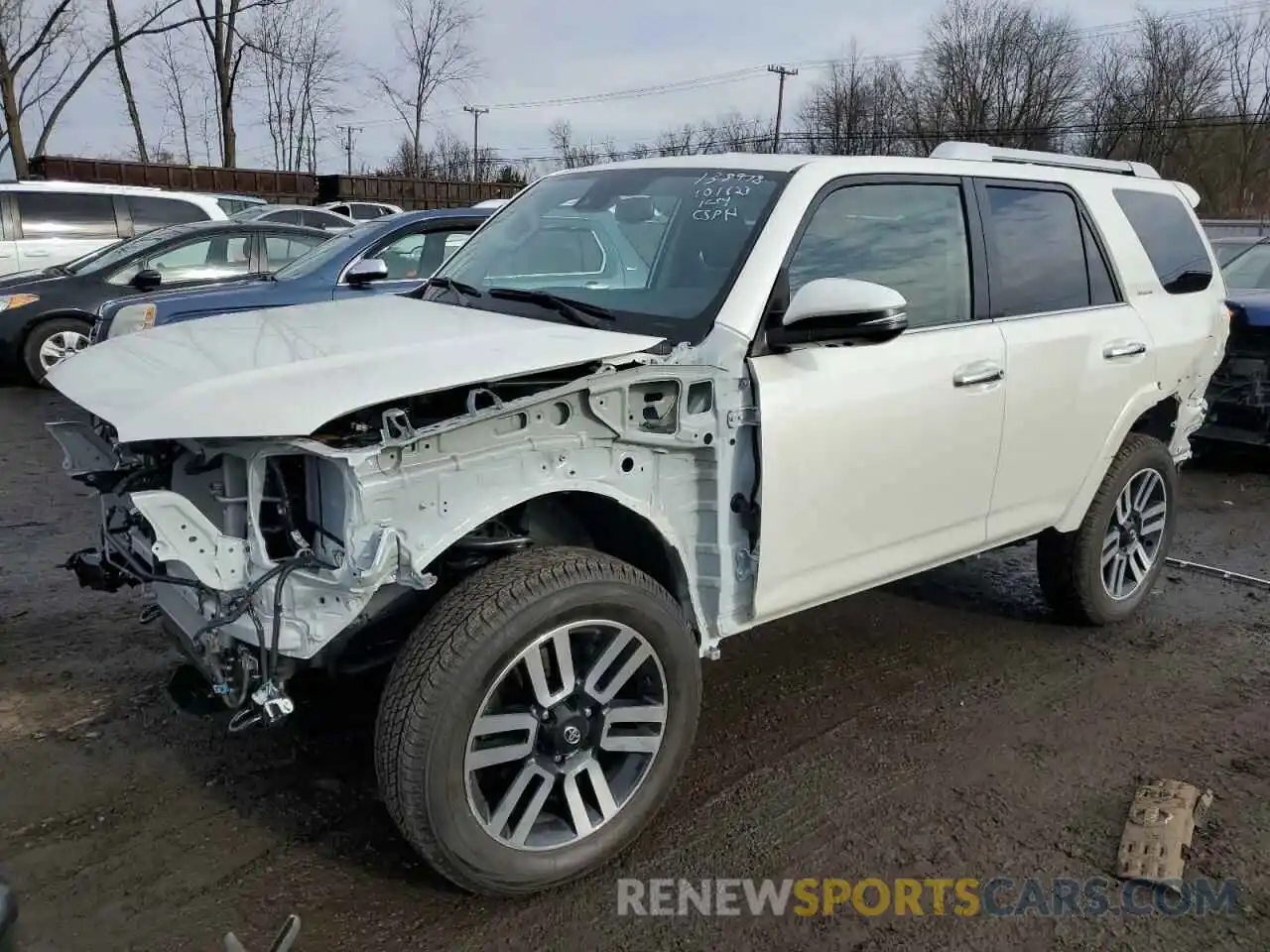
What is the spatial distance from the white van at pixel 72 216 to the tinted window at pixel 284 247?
7.99ft

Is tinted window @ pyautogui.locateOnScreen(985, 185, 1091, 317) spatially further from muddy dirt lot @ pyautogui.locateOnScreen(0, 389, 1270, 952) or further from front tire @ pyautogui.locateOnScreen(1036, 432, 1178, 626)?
muddy dirt lot @ pyautogui.locateOnScreen(0, 389, 1270, 952)

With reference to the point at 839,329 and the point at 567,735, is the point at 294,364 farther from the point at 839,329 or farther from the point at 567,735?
the point at 839,329

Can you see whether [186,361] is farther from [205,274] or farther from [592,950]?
[205,274]

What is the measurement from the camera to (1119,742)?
12.0 ft

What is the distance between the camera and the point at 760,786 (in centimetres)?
331

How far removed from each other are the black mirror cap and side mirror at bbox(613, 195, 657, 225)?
85cm

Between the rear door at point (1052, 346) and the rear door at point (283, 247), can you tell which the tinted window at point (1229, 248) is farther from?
the rear door at point (283, 247)

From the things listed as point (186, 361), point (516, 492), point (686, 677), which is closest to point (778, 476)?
point (686, 677)

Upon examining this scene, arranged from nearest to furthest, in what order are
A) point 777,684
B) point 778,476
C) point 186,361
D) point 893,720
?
point 186,361
point 778,476
point 893,720
point 777,684

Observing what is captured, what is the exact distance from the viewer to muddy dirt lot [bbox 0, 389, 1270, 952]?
2656 mm

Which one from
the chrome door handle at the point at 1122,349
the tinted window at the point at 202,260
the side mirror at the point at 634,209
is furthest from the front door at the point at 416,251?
the chrome door handle at the point at 1122,349

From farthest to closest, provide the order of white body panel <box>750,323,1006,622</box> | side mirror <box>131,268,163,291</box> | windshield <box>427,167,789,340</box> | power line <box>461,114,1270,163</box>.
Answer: power line <box>461,114,1270,163</box> < side mirror <box>131,268,163,291</box> < windshield <box>427,167,789,340</box> < white body panel <box>750,323,1006,622</box>

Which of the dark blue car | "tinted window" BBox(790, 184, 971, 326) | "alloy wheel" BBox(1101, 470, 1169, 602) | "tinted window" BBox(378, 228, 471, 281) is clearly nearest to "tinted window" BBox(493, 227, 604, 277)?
"tinted window" BBox(790, 184, 971, 326)

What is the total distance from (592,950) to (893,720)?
5.36 ft
